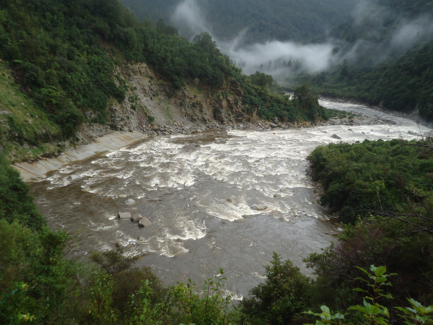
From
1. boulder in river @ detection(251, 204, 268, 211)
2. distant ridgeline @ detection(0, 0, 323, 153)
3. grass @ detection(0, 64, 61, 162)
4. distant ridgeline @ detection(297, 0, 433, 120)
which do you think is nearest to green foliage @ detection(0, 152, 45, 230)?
grass @ detection(0, 64, 61, 162)

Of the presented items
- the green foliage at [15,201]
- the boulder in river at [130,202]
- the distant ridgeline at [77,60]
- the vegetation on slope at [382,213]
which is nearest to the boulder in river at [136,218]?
the boulder in river at [130,202]

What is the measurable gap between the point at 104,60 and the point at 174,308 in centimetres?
3457

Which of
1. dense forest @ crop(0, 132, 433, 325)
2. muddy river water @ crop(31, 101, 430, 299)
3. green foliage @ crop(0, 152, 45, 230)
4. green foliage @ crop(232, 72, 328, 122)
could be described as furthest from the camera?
green foliage @ crop(232, 72, 328, 122)

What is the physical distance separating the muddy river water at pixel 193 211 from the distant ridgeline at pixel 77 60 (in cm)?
597

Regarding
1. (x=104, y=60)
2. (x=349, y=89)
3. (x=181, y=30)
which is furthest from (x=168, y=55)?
(x=181, y=30)

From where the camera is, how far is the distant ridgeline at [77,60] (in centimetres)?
1780

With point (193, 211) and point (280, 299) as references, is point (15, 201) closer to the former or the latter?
point (193, 211)

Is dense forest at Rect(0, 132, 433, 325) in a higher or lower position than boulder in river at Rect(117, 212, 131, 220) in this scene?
higher

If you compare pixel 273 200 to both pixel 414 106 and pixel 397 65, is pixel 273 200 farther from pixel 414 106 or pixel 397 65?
pixel 397 65

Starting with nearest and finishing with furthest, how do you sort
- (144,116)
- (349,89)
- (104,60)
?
(104,60) → (144,116) → (349,89)

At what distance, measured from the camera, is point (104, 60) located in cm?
2997

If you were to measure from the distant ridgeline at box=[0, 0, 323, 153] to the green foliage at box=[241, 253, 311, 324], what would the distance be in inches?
733

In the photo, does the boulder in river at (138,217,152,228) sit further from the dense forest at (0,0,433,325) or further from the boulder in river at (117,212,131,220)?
the dense forest at (0,0,433,325)

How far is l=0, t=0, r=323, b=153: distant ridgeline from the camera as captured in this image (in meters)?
17.8
